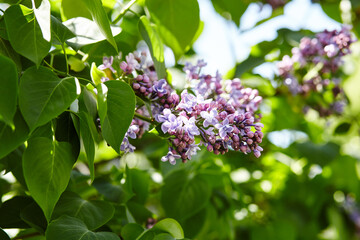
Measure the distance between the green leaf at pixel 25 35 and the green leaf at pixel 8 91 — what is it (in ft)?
0.29

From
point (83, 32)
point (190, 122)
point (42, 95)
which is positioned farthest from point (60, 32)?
point (190, 122)

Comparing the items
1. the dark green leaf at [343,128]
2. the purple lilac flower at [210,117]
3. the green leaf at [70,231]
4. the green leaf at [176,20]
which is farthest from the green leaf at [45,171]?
the dark green leaf at [343,128]

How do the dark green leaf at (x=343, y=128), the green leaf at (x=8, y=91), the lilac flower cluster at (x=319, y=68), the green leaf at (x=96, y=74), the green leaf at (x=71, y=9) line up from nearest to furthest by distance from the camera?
the green leaf at (x=8, y=91) < the green leaf at (x=96, y=74) < the green leaf at (x=71, y=9) < the lilac flower cluster at (x=319, y=68) < the dark green leaf at (x=343, y=128)

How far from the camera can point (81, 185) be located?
1.22 meters

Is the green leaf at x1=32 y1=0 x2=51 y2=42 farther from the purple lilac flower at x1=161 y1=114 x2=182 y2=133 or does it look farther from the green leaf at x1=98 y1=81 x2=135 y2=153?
the purple lilac flower at x1=161 y1=114 x2=182 y2=133

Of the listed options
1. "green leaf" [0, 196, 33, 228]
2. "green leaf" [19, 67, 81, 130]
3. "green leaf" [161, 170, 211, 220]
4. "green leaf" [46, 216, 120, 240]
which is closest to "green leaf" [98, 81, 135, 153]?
"green leaf" [19, 67, 81, 130]

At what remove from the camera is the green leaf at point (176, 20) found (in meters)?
1.01

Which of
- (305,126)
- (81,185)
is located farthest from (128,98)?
(305,126)

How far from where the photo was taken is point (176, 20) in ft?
3.39

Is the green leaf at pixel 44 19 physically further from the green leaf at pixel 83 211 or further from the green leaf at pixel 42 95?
the green leaf at pixel 83 211

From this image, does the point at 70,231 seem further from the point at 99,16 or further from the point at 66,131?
the point at 99,16

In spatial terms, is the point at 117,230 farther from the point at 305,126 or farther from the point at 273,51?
the point at 305,126

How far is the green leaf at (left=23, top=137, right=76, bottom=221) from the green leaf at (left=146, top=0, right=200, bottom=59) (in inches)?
18.5

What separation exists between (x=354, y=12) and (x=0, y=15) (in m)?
1.74
